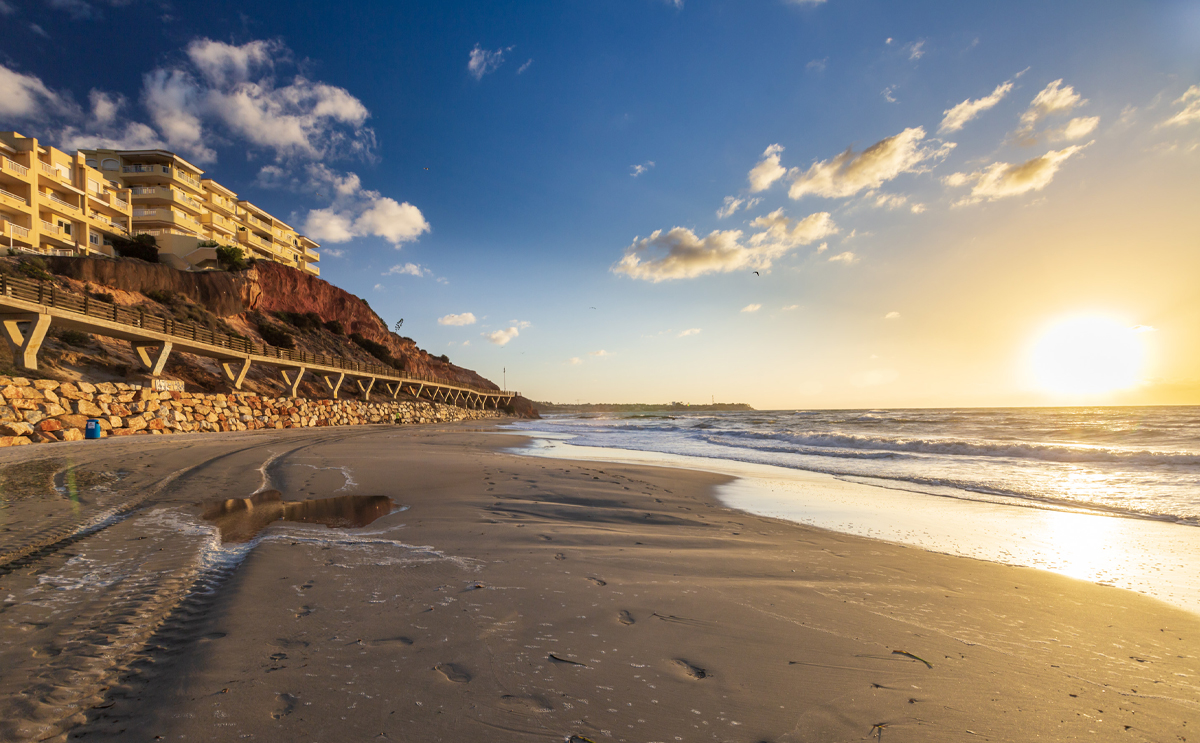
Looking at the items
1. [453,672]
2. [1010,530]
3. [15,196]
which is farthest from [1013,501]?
[15,196]

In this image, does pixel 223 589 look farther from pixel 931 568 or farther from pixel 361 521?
pixel 931 568

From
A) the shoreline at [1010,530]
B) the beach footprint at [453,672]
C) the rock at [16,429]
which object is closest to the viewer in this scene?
the beach footprint at [453,672]

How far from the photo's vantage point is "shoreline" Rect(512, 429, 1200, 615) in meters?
4.23

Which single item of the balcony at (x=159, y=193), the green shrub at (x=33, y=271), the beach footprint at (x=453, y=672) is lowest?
the beach footprint at (x=453, y=672)

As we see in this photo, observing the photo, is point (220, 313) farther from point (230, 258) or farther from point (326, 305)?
point (326, 305)

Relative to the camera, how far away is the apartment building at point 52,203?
3069cm

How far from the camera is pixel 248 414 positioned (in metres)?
20.5

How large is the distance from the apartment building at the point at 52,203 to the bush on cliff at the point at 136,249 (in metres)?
1.07

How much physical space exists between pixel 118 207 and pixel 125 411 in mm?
39563

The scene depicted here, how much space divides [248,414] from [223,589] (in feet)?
73.0

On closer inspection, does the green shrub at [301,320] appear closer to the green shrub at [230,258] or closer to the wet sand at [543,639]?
the green shrub at [230,258]

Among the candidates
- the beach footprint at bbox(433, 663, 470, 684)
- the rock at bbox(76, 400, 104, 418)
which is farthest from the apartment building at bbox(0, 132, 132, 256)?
the beach footprint at bbox(433, 663, 470, 684)

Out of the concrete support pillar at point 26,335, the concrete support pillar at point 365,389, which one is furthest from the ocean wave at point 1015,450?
the concrete support pillar at point 365,389

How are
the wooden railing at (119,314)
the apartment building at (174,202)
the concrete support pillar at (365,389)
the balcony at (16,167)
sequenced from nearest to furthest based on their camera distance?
the wooden railing at (119,314) < the balcony at (16,167) < the concrete support pillar at (365,389) < the apartment building at (174,202)
